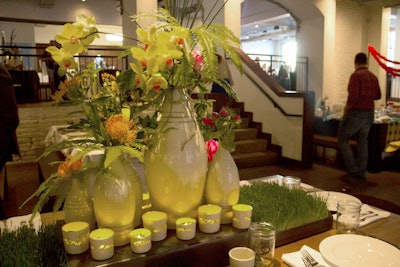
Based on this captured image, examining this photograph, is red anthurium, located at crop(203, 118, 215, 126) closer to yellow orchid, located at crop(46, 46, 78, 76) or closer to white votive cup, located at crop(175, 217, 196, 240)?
white votive cup, located at crop(175, 217, 196, 240)

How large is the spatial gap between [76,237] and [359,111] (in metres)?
4.33

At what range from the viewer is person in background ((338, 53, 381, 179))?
4355mm

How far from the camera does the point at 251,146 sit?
18.7 feet

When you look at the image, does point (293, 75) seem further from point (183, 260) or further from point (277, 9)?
point (183, 260)

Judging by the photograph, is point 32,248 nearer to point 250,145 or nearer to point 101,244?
point 101,244

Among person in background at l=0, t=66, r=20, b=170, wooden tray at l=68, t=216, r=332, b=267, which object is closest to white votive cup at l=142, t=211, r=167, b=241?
wooden tray at l=68, t=216, r=332, b=267

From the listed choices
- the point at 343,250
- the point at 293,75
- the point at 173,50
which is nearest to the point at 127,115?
the point at 173,50

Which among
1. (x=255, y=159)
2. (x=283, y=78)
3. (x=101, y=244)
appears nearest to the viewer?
(x=101, y=244)

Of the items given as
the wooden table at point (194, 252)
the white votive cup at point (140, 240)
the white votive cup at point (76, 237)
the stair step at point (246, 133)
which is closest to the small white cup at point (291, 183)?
the wooden table at point (194, 252)

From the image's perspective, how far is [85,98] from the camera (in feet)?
3.03

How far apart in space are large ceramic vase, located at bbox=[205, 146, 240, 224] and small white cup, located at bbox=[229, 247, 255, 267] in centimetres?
17

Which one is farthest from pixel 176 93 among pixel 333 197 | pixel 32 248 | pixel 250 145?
pixel 250 145

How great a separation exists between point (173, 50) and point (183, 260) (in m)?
0.56

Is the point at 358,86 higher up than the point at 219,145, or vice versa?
the point at 358,86
